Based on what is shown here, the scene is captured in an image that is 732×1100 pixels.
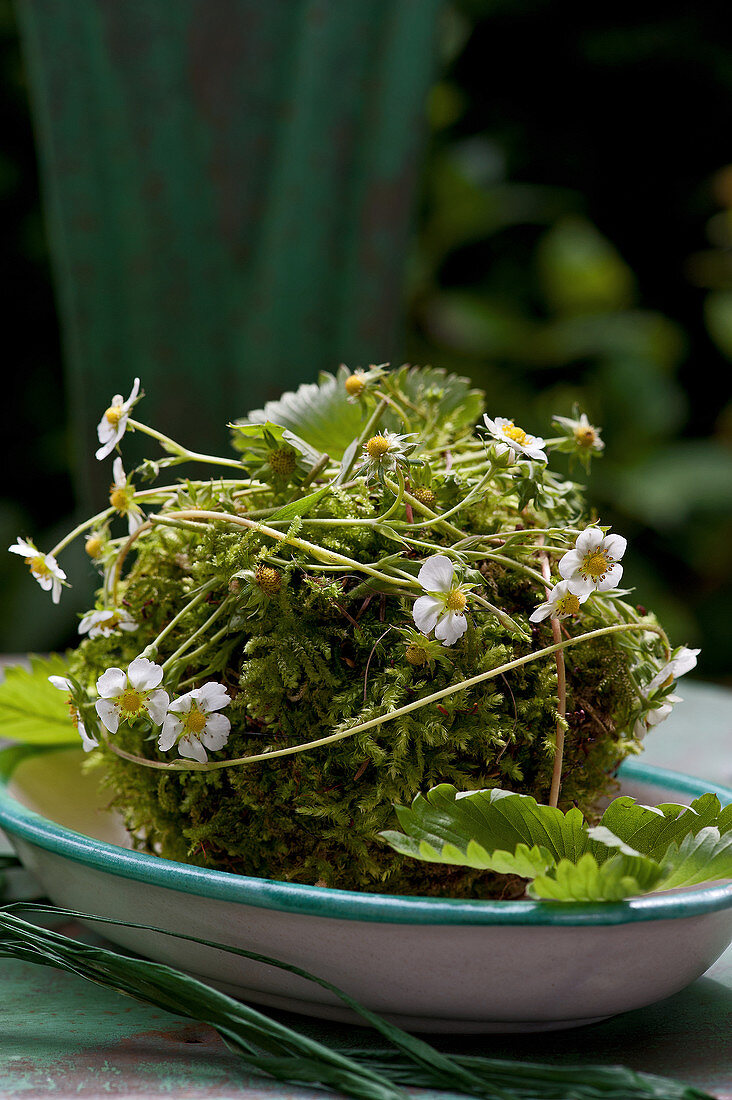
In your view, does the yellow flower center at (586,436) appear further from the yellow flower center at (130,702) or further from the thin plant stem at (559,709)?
the yellow flower center at (130,702)

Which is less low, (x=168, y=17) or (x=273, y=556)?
(x=168, y=17)

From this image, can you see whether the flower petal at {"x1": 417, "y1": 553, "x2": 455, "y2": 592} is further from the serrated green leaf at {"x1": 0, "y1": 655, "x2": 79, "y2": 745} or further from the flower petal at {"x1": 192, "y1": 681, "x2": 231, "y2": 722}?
the serrated green leaf at {"x1": 0, "y1": 655, "x2": 79, "y2": 745}

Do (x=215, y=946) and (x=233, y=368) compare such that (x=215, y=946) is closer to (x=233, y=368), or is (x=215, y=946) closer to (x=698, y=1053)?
(x=698, y=1053)

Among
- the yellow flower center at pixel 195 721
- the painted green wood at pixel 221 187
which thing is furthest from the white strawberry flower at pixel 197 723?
the painted green wood at pixel 221 187

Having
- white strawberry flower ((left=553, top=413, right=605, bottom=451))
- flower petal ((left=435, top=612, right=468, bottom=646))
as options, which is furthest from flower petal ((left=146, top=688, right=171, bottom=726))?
white strawberry flower ((left=553, top=413, right=605, bottom=451))

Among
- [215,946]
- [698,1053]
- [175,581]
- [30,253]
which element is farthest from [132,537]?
[30,253]
